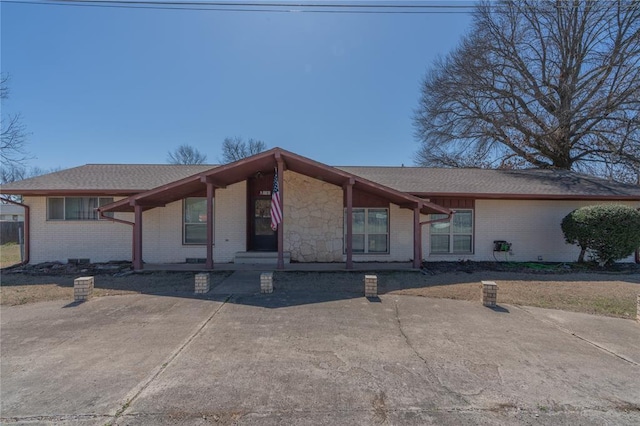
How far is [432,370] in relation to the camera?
12.0ft

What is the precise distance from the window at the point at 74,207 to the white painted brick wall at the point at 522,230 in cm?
1193

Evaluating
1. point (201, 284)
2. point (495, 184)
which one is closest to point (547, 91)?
point (495, 184)

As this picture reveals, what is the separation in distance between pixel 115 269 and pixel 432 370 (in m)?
9.96

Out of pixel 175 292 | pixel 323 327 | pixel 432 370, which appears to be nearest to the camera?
pixel 432 370

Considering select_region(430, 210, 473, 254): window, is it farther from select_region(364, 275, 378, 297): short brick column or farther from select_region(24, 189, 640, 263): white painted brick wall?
select_region(364, 275, 378, 297): short brick column

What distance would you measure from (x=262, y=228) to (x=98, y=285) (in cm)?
519

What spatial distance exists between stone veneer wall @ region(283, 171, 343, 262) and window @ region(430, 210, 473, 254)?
11.7ft

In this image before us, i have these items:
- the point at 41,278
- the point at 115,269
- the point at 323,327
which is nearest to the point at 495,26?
the point at 323,327

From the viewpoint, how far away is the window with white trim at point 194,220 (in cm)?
1109

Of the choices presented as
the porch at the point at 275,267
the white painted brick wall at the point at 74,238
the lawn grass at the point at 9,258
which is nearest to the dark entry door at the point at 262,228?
the porch at the point at 275,267

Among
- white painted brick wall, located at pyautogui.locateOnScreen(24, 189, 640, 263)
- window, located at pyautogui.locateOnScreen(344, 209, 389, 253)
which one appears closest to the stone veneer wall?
window, located at pyautogui.locateOnScreen(344, 209, 389, 253)

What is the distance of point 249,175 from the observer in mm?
10820

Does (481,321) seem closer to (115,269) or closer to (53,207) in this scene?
(115,269)

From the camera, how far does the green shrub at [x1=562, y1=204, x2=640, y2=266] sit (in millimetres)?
9758
